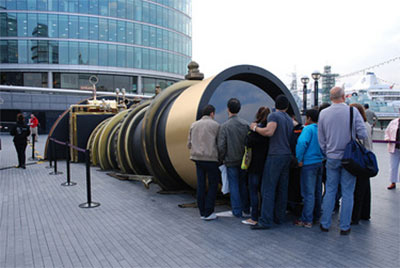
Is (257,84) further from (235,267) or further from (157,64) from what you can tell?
(157,64)

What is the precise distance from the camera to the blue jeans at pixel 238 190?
188 inches

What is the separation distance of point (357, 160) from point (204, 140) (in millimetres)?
2037

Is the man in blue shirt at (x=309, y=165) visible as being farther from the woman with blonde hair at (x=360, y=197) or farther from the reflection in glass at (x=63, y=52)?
the reflection in glass at (x=63, y=52)

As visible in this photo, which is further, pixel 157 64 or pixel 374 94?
pixel 374 94

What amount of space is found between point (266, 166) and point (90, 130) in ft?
28.3

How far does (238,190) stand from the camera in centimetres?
482

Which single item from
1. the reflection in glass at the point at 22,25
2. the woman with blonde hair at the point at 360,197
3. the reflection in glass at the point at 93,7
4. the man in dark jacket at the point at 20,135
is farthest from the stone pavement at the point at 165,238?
the reflection in glass at the point at 93,7

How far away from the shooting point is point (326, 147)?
13.9ft

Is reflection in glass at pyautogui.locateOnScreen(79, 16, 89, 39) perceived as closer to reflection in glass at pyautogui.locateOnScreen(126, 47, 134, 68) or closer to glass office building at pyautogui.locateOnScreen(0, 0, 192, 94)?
glass office building at pyautogui.locateOnScreen(0, 0, 192, 94)

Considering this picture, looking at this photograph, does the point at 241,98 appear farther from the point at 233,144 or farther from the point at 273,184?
the point at 273,184

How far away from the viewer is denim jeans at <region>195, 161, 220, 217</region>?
15.5 feet

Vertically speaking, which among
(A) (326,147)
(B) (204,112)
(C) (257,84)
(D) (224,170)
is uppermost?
(C) (257,84)

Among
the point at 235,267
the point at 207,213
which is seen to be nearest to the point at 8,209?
the point at 207,213

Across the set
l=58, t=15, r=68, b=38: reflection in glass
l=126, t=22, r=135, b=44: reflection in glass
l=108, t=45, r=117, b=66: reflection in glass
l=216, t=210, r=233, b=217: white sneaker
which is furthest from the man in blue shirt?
l=126, t=22, r=135, b=44: reflection in glass
